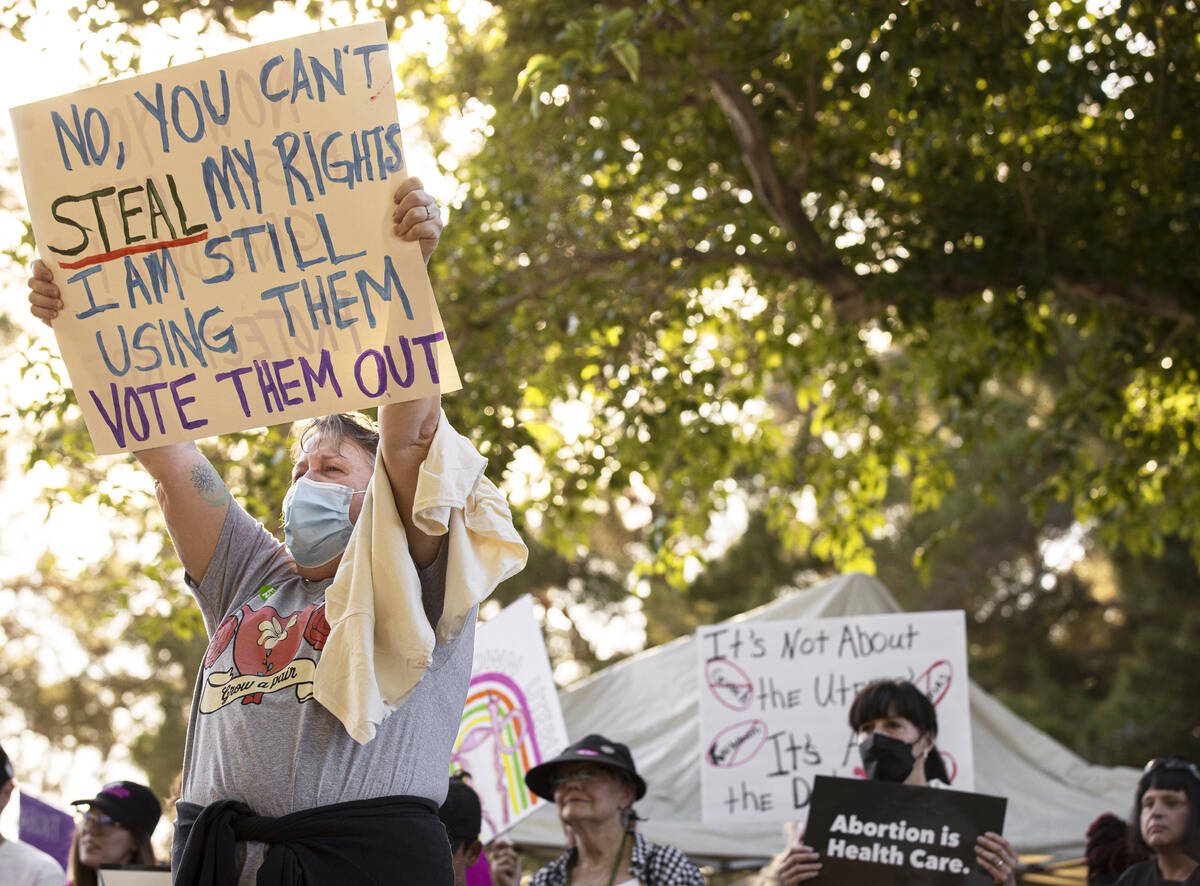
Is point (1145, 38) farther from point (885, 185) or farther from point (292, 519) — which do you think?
point (292, 519)

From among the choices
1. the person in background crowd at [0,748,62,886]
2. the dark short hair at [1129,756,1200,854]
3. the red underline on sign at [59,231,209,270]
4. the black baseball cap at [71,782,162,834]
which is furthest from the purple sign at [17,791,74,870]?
the dark short hair at [1129,756,1200,854]

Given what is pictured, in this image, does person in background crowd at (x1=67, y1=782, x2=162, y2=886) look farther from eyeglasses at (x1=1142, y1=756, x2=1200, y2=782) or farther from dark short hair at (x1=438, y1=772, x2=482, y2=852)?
eyeglasses at (x1=1142, y1=756, x2=1200, y2=782)

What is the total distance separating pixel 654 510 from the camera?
17.3 meters

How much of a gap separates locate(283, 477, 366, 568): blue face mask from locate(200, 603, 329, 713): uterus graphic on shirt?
0.31ft

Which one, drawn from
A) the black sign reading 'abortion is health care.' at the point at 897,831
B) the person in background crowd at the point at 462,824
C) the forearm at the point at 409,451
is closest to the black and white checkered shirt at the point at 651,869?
the person in background crowd at the point at 462,824

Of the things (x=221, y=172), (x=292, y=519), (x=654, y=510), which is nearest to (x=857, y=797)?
(x=292, y=519)

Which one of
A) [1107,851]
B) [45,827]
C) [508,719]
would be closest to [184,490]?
[508,719]

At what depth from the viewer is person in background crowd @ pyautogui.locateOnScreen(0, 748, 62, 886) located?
167 inches

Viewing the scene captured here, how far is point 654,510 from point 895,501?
3264 mm

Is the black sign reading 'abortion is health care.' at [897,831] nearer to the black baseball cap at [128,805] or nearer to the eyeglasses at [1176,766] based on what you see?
the eyeglasses at [1176,766]

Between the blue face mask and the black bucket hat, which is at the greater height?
the blue face mask

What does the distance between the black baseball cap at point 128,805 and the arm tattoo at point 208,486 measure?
8.22ft

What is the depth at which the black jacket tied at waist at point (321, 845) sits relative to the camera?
209 cm

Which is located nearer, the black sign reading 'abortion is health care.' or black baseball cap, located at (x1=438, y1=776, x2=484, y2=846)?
the black sign reading 'abortion is health care.'
